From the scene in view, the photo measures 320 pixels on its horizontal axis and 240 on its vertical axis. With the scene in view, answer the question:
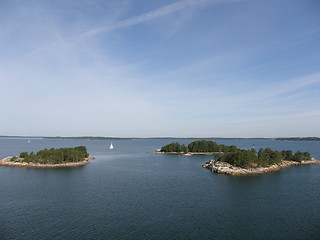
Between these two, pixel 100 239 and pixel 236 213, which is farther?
pixel 236 213

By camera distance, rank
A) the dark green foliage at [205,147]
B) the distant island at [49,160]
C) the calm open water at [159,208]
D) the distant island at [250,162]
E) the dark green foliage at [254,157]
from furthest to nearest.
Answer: the dark green foliage at [205,147] → the distant island at [49,160] → the dark green foliage at [254,157] → the distant island at [250,162] → the calm open water at [159,208]

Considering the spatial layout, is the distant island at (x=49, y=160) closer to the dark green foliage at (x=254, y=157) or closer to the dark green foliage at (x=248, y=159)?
the dark green foliage at (x=254, y=157)

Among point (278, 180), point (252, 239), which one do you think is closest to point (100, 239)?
point (252, 239)

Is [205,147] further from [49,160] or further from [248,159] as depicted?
[49,160]

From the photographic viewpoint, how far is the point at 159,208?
38312 millimetres

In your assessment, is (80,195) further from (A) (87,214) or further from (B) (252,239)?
(B) (252,239)

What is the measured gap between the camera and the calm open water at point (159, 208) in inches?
1172

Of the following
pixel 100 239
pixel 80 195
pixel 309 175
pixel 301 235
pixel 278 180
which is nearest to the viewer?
pixel 100 239

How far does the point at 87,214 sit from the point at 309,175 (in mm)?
65094

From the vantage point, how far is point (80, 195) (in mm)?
45969

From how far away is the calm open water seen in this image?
29.8m

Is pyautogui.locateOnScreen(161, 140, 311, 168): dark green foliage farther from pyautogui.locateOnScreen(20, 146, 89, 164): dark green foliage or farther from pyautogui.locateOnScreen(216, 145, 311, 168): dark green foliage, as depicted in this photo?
pyautogui.locateOnScreen(20, 146, 89, 164): dark green foliage

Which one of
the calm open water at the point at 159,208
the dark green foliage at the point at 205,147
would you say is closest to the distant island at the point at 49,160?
the calm open water at the point at 159,208

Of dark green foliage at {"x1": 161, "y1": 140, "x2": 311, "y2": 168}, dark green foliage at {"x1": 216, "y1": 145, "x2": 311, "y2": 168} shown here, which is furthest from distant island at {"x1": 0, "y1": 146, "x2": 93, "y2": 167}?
dark green foliage at {"x1": 216, "y1": 145, "x2": 311, "y2": 168}
